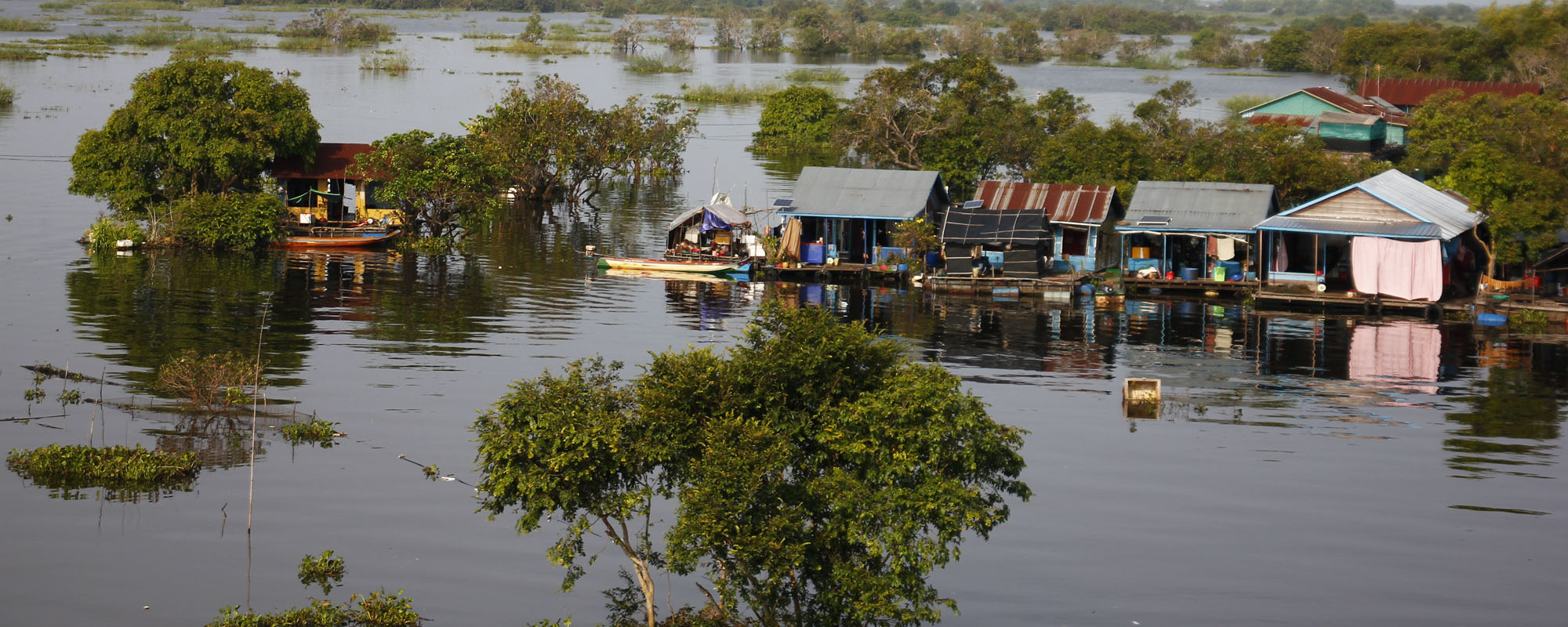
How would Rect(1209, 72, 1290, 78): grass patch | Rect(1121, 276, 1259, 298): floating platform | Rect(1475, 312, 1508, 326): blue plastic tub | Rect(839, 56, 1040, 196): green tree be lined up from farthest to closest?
Rect(1209, 72, 1290, 78): grass patch
Rect(839, 56, 1040, 196): green tree
Rect(1121, 276, 1259, 298): floating platform
Rect(1475, 312, 1508, 326): blue plastic tub

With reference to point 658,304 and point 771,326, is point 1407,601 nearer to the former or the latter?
point 771,326

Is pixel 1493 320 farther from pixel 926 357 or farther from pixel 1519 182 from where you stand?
pixel 926 357

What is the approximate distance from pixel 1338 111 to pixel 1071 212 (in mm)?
23409

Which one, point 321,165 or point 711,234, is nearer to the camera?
point 711,234

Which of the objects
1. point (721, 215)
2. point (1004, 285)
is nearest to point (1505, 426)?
point (1004, 285)

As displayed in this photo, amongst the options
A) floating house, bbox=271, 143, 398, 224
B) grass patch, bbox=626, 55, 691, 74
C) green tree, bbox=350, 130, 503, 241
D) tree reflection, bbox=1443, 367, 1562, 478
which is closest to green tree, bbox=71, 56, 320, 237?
floating house, bbox=271, 143, 398, 224

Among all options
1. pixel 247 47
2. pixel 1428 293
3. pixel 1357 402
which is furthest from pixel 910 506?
pixel 247 47

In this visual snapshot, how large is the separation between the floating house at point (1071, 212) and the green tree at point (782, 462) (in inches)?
1019

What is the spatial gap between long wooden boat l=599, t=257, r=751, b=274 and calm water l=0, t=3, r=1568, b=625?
1.12 meters

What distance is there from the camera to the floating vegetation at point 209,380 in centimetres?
2384

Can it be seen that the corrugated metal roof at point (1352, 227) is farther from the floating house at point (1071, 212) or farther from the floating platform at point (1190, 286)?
the floating house at point (1071, 212)

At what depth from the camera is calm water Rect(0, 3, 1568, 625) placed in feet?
60.5

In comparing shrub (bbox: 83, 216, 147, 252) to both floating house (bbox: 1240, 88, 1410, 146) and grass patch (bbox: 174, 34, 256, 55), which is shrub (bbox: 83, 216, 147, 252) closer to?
floating house (bbox: 1240, 88, 1410, 146)

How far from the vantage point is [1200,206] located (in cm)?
3966
